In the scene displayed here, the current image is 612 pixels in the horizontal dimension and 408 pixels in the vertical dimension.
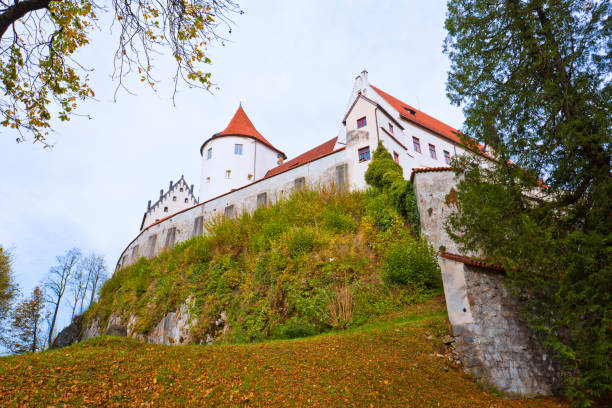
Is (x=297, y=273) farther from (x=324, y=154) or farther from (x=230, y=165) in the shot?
(x=230, y=165)

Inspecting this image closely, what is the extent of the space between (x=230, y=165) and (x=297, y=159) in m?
5.92

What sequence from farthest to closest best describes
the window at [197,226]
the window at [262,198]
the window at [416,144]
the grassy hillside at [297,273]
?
the window at [197,226], the window at [416,144], the window at [262,198], the grassy hillside at [297,273]

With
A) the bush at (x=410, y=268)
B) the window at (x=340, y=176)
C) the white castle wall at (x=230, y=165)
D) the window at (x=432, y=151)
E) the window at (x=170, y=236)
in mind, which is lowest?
the bush at (x=410, y=268)

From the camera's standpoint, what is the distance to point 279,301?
1214 centimetres

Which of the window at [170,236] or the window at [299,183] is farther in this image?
the window at [170,236]

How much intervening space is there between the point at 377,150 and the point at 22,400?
16.7 metres

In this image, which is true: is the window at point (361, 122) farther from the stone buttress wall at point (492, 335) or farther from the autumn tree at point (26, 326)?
the autumn tree at point (26, 326)

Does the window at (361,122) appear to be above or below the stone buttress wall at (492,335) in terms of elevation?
above

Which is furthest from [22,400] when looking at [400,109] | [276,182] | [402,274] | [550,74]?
[400,109]

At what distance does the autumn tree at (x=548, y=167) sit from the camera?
6016 mm

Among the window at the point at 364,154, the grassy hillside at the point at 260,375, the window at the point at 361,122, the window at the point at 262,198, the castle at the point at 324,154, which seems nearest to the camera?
the grassy hillside at the point at 260,375

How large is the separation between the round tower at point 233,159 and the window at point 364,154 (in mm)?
12769

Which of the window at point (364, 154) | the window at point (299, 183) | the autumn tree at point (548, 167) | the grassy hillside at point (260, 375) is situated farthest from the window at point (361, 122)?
the grassy hillside at point (260, 375)

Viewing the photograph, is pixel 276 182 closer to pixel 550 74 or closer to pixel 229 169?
pixel 229 169
